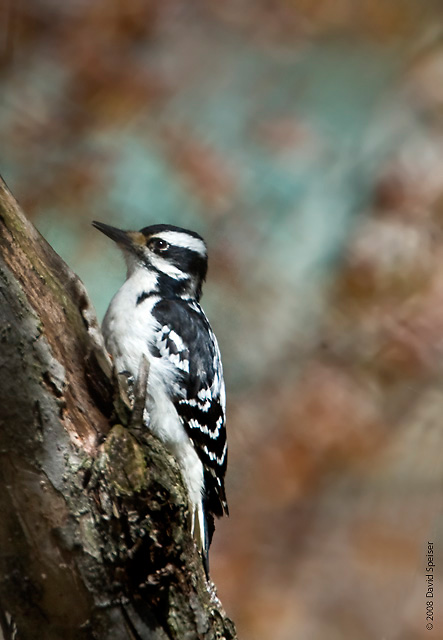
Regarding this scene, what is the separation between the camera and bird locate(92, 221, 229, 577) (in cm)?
200

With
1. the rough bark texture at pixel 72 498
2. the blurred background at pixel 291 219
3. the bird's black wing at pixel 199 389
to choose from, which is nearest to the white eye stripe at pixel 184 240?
the blurred background at pixel 291 219

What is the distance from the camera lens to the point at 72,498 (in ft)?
4.23

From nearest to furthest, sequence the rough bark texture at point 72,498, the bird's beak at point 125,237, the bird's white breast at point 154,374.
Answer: the rough bark texture at point 72,498
the bird's white breast at point 154,374
the bird's beak at point 125,237

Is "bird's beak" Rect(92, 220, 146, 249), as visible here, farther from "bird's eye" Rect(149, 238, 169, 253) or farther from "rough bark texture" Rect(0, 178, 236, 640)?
"rough bark texture" Rect(0, 178, 236, 640)

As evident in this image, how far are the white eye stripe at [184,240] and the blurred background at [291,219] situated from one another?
0.10 metres

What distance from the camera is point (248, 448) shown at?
2.46 metres

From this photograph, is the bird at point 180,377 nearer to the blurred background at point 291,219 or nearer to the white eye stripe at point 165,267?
the white eye stripe at point 165,267

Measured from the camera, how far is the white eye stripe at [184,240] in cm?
233

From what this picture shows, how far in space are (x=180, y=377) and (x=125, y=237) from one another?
1.69 feet

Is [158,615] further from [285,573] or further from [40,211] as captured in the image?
[40,211]

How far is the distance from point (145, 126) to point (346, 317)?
927 mm

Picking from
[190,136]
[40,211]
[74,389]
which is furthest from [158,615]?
[190,136]

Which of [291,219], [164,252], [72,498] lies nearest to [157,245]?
[164,252]

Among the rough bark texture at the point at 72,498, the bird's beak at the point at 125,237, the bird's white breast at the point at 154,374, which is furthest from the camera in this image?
the bird's beak at the point at 125,237
